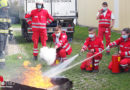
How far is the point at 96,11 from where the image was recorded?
24.8m

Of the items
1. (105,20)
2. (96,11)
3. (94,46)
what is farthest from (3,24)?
(96,11)

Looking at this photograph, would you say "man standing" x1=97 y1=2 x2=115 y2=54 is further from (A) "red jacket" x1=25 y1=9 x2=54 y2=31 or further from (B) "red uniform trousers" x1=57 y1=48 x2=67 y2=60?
(B) "red uniform trousers" x1=57 y1=48 x2=67 y2=60

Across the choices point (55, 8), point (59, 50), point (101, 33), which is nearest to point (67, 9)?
point (55, 8)

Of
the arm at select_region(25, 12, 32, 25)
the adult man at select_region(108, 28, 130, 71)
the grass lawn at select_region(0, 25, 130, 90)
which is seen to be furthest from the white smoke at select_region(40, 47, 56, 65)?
the adult man at select_region(108, 28, 130, 71)

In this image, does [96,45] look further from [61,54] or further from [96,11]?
[96,11]

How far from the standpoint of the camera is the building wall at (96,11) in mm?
19345

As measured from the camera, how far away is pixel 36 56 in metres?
10.8

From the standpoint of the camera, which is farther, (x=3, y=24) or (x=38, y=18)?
(x=38, y=18)

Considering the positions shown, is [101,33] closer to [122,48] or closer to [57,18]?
[122,48]

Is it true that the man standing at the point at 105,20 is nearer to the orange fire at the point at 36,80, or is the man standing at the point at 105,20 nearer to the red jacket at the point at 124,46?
the red jacket at the point at 124,46

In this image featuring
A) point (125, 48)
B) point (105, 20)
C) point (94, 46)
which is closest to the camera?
point (125, 48)

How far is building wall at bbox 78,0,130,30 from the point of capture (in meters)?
19.3

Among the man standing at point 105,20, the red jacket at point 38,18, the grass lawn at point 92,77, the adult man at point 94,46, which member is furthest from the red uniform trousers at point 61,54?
the man standing at point 105,20

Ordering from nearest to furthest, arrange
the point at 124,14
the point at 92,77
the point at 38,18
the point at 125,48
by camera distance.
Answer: the point at 92,77
the point at 125,48
the point at 38,18
the point at 124,14
